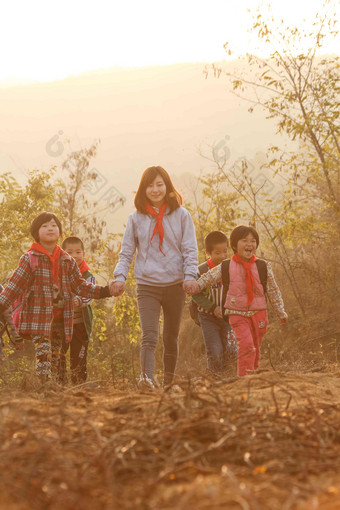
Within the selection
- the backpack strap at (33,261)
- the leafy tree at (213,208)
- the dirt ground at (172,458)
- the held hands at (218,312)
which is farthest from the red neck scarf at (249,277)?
the leafy tree at (213,208)

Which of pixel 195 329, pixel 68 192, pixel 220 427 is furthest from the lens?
pixel 68 192

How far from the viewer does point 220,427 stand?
8.84ft

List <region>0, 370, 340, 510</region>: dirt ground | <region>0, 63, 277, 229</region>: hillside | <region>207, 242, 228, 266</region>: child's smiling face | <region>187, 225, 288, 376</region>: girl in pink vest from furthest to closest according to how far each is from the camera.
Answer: <region>0, 63, 277, 229</region>: hillside → <region>207, 242, 228, 266</region>: child's smiling face → <region>187, 225, 288, 376</region>: girl in pink vest → <region>0, 370, 340, 510</region>: dirt ground

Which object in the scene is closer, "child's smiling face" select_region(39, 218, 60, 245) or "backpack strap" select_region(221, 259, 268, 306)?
"child's smiling face" select_region(39, 218, 60, 245)

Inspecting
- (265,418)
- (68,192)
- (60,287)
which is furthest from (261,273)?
(68,192)

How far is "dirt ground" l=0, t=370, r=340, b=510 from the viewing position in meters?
1.96

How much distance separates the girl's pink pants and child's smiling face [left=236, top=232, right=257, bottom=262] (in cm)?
59

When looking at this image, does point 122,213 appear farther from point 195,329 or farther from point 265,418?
point 265,418

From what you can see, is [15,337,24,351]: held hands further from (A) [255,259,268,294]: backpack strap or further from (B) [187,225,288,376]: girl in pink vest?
(A) [255,259,268,294]: backpack strap

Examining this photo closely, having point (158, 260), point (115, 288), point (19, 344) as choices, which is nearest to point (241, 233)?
point (158, 260)

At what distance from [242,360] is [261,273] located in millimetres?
919

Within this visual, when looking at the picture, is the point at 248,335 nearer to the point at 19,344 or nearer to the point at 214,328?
the point at 214,328

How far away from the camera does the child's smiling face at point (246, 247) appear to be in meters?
6.31

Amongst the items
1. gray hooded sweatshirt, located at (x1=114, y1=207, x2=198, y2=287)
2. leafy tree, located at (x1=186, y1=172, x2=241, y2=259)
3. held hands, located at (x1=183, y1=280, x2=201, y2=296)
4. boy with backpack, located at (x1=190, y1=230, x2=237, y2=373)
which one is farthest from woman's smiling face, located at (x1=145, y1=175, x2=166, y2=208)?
leafy tree, located at (x1=186, y1=172, x2=241, y2=259)
